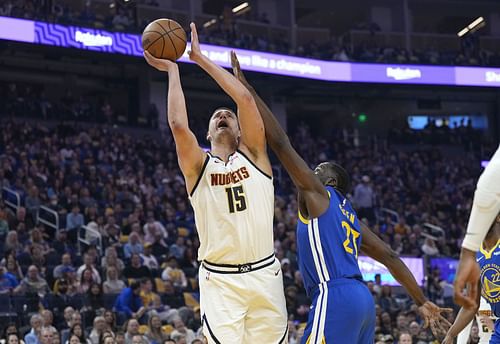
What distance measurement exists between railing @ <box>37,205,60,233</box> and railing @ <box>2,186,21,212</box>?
52 centimetres

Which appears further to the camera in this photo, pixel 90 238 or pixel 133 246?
pixel 90 238

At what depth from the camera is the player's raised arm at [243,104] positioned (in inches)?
238

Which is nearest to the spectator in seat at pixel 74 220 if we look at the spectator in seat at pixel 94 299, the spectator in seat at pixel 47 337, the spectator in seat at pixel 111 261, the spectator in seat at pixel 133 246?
the spectator in seat at pixel 133 246

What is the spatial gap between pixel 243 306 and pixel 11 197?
13.9 metres

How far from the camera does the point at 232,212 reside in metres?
5.99

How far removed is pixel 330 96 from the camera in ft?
112

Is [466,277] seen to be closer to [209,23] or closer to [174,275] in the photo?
[174,275]

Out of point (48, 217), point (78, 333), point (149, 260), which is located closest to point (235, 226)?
point (78, 333)

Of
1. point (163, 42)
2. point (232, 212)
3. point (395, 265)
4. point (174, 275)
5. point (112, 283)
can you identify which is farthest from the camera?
point (174, 275)

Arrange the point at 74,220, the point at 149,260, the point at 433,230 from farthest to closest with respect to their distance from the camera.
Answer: the point at 433,230
the point at 74,220
the point at 149,260

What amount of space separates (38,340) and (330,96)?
76.2 ft

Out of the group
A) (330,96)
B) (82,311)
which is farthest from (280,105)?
(82,311)

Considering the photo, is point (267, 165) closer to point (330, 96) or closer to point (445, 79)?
point (445, 79)

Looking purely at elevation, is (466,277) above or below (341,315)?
above
